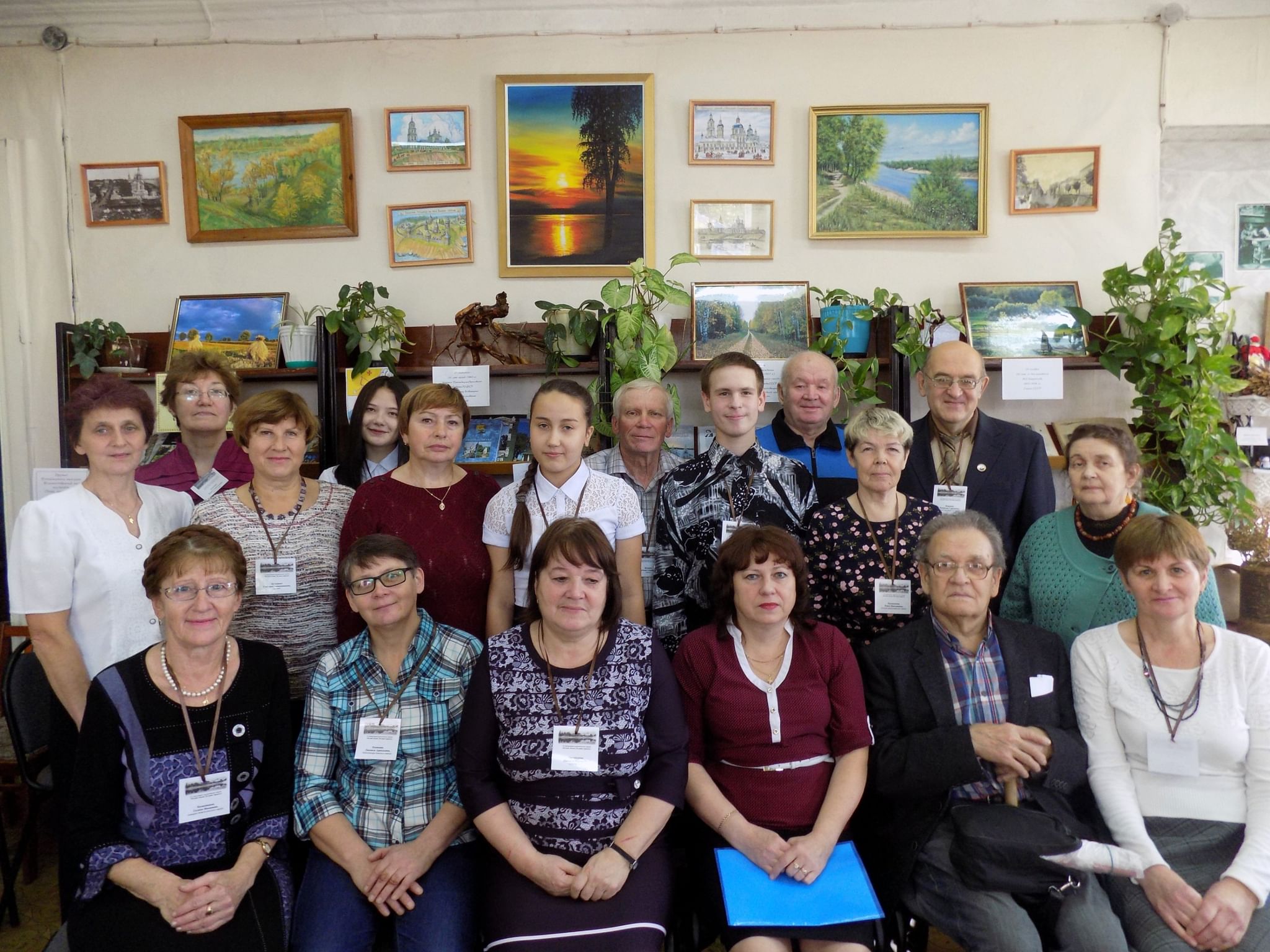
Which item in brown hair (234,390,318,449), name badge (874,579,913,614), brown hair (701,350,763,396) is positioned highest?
brown hair (701,350,763,396)

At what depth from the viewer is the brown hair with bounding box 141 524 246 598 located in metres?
1.97

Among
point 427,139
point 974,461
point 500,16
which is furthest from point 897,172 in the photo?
point 427,139

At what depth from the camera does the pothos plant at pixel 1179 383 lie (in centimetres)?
352

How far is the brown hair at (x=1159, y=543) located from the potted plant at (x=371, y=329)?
3048 mm

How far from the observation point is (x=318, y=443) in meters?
3.88

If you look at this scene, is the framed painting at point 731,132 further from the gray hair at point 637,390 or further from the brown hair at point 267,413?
the brown hair at point 267,413

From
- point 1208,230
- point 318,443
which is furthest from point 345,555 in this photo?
point 1208,230

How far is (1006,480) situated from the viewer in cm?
294

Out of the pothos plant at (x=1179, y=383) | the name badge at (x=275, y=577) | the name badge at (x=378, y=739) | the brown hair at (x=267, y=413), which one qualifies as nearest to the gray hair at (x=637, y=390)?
the brown hair at (x=267, y=413)

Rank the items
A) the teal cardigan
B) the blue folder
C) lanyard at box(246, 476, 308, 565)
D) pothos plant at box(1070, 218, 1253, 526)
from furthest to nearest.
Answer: pothos plant at box(1070, 218, 1253, 526) → lanyard at box(246, 476, 308, 565) → the teal cardigan → the blue folder

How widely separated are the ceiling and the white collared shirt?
104 inches

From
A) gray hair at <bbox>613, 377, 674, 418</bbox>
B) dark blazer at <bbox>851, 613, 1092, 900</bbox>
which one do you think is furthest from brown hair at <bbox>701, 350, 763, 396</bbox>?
dark blazer at <bbox>851, 613, 1092, 900</bbox>

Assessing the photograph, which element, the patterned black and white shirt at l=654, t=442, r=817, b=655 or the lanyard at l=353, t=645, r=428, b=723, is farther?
the patterned black and white shirt at l=654, t=442, r=817, b=655

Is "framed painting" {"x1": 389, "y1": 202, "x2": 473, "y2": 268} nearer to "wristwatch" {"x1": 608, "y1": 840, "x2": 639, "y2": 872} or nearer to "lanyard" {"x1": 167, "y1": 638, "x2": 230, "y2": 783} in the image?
"lanyard" {"x1": 167, "y1": 638, "x2": 230, "y2": 783}
